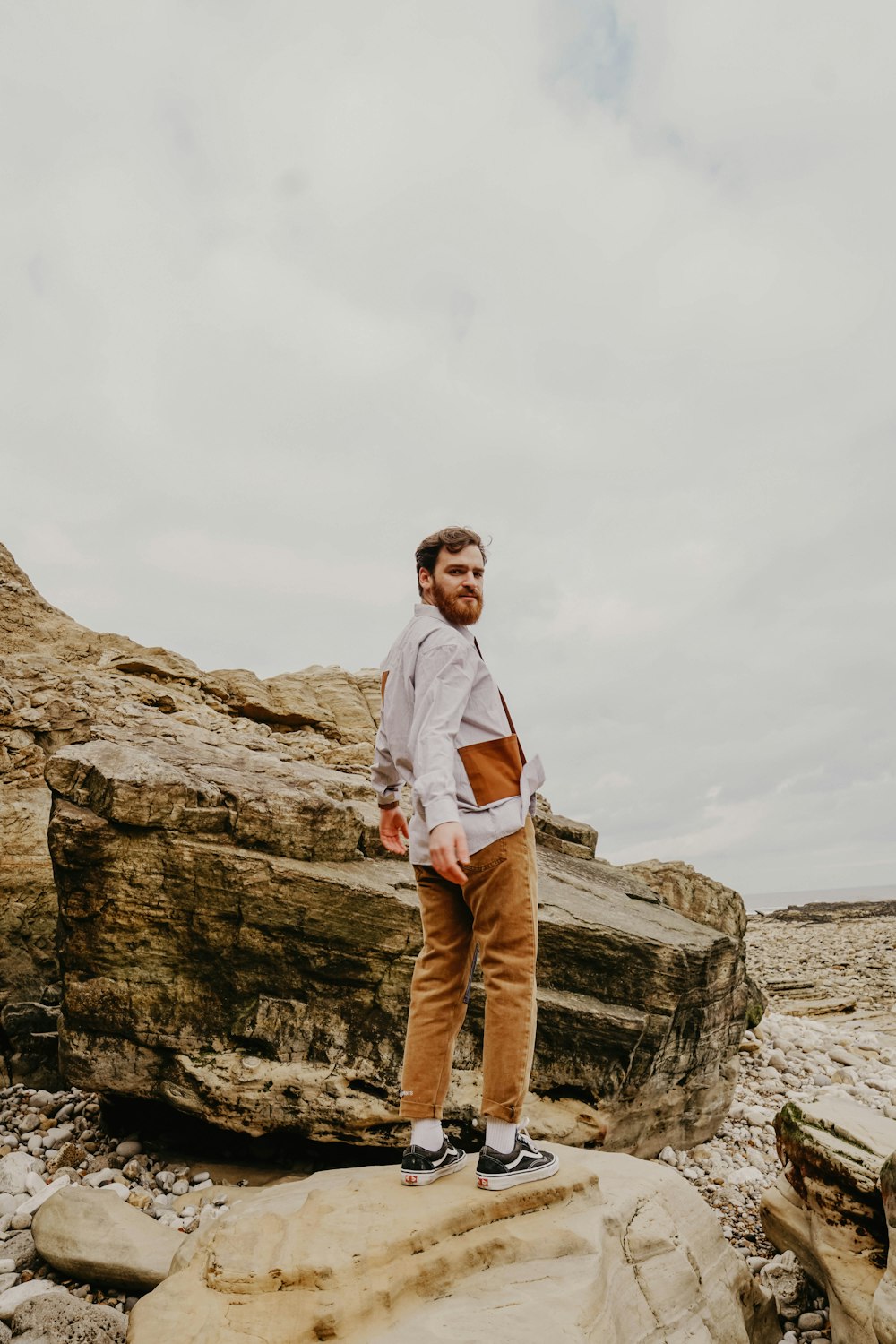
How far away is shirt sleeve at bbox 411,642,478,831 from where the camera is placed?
4242 mm

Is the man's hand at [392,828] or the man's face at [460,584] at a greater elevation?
the man's face at [460,584]

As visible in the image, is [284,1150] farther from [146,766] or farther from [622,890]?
[622,890]

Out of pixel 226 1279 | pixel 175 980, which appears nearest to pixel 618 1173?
pixel 226 1279

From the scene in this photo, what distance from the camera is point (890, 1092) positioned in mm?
10500

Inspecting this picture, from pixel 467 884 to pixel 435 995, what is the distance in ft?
2.15

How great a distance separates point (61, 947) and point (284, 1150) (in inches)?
A: 106

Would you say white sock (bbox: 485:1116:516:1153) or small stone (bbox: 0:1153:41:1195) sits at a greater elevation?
white sock (bbox: 485:1116:516:1153)

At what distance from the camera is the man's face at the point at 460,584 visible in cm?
497

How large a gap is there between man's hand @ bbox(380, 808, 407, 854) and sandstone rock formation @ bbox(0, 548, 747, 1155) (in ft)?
6.68

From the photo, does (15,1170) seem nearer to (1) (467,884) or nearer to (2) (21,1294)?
(2) (21,1294)

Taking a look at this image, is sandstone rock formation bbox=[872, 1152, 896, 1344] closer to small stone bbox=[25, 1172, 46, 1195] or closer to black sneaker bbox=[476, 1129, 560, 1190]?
black sneaker bbox=[476, 1129, 560, 1190]

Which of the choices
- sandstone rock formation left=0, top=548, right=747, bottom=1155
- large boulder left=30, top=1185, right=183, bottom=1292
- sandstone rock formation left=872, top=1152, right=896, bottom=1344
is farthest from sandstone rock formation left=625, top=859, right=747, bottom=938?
large boulder left=30, top=1185, right=183, bottom=1292

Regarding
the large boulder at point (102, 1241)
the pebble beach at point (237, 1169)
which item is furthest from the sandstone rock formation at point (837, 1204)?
the large boulder at point (102, 1241)

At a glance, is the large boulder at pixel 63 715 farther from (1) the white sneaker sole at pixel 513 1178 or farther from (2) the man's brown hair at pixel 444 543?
(1) the white sneaker sole at pixel 513 1178
